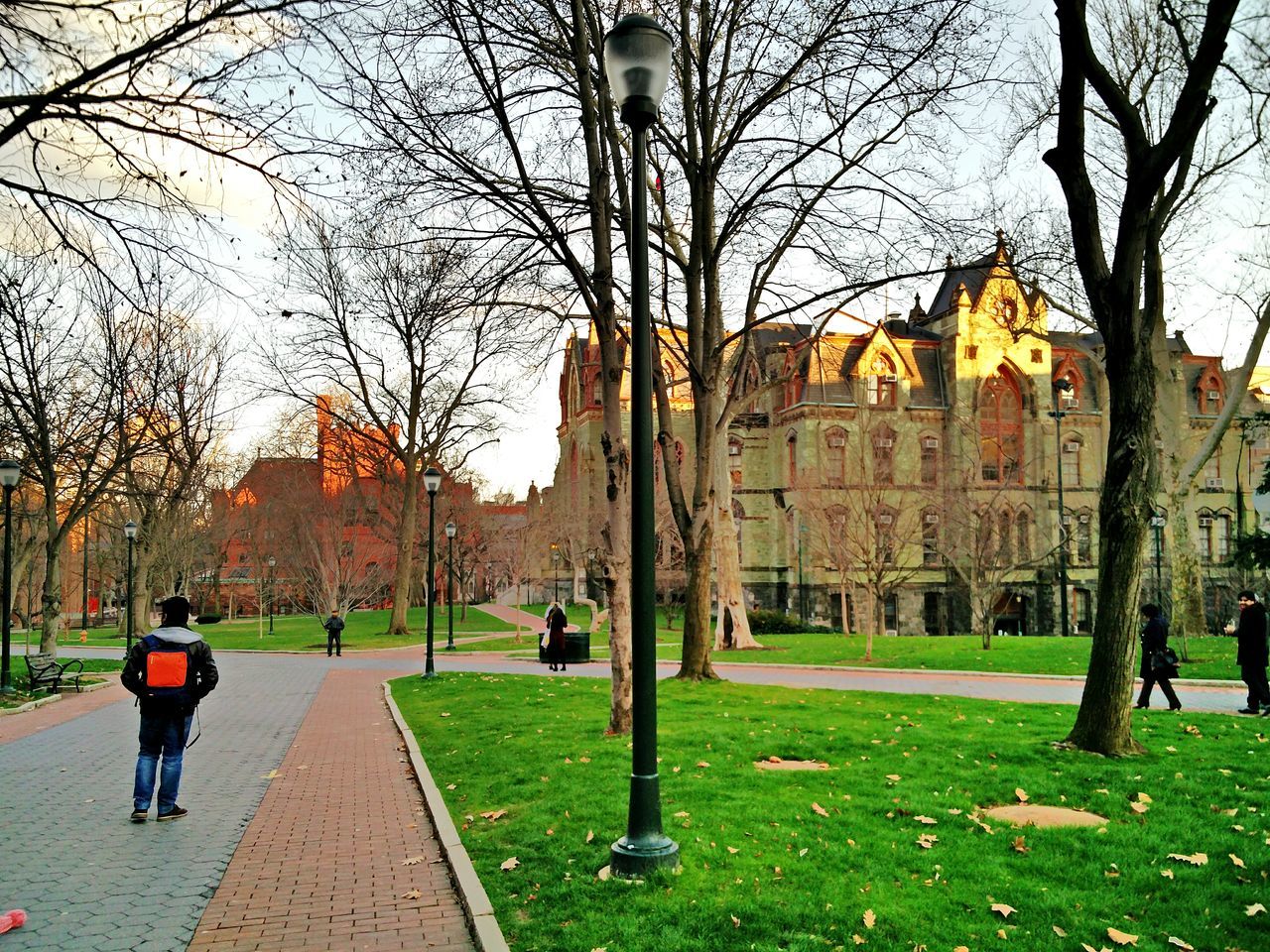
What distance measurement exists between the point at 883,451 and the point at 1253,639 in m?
27.7

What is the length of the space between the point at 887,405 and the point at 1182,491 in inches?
1031

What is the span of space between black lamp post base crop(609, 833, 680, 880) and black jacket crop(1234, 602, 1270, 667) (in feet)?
37.7

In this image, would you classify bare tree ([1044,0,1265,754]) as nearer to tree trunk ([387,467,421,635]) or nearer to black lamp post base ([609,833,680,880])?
black lamp post base ([609,833,680,880])

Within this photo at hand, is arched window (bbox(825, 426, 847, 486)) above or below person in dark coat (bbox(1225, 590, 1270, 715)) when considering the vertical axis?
above

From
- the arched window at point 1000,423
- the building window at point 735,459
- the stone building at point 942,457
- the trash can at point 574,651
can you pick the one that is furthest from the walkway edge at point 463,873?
the arched window at point 1000,423

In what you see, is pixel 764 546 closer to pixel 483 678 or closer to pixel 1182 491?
pixel 1182 491

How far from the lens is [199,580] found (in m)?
66.4

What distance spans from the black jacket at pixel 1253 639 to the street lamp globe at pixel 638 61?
1236cm

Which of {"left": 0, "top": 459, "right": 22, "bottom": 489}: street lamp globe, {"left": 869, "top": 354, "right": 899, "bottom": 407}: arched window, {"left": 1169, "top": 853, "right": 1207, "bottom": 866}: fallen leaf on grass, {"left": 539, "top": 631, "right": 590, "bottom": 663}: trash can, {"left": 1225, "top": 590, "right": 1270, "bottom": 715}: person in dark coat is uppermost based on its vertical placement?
{"left": 869, "top": 354, "right": 899, "bottom": 407}: arched window

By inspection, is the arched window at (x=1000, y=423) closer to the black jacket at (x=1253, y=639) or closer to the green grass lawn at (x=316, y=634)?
the green grass lawn at (x=316, y=634)

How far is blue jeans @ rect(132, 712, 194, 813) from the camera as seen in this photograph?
880cm

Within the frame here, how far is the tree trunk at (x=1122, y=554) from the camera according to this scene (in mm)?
10180

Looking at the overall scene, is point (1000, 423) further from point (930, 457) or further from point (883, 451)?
point (883, 451)

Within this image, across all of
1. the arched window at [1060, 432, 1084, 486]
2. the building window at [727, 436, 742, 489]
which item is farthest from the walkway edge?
the arched window at [1060, 432, 1084, 486]
